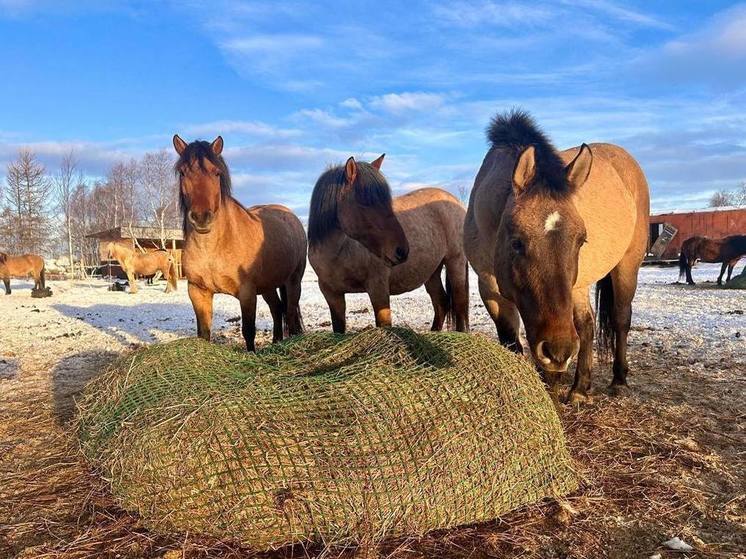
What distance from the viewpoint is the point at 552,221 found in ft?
9.53

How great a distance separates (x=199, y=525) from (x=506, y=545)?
1.41 metres

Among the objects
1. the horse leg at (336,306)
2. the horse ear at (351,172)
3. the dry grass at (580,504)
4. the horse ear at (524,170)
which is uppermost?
the horse ear at (351,172)

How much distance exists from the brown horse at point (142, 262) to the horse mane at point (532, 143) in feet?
64.3

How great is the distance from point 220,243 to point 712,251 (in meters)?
20.0

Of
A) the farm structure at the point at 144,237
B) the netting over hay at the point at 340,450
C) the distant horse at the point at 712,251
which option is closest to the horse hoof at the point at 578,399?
the netting over hay at the point at 340,450

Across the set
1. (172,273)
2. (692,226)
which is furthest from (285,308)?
(692,226)

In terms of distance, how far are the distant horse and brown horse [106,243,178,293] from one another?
68.1 feet

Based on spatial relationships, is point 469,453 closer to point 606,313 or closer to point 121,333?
point 606,313

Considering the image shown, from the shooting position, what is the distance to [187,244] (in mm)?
5566

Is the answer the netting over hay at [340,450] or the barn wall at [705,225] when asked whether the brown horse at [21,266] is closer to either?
the netting over hay at [340,450]

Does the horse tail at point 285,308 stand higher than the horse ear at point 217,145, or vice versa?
the horse ear at point 217,145

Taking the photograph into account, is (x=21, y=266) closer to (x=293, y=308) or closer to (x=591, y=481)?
(x=293, y=308)

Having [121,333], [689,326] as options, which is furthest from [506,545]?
[121,333]

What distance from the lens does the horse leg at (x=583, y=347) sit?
4359 mm
